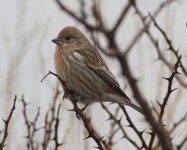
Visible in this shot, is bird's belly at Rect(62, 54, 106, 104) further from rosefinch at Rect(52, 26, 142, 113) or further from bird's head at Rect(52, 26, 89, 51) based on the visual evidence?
bird's head at Rect(52, 26, 89, 51)

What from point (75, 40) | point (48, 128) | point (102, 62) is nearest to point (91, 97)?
point (102, 62)

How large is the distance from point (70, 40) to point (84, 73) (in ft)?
2.34

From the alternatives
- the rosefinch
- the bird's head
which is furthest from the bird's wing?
the bird's head

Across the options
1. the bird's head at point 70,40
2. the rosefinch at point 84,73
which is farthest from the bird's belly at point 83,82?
the bird's head at point 70,40

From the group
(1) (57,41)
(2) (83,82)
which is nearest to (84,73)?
(2) (83,82)

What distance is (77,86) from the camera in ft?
18.3

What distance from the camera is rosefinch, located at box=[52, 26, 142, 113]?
554cm

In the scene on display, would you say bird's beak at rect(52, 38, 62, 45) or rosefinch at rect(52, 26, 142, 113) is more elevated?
bird's beak at rect(52, 38, 62, 45)

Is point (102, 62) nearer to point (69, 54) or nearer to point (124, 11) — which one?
point (69, 54)

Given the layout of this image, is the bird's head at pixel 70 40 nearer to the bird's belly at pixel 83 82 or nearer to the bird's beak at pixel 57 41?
the bird's beak at pixel 57 41

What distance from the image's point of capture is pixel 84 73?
5801 millimetres

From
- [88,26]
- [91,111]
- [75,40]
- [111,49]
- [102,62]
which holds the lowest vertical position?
[111,49]

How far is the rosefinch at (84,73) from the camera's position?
5.54 meters

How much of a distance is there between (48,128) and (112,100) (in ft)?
5.89
